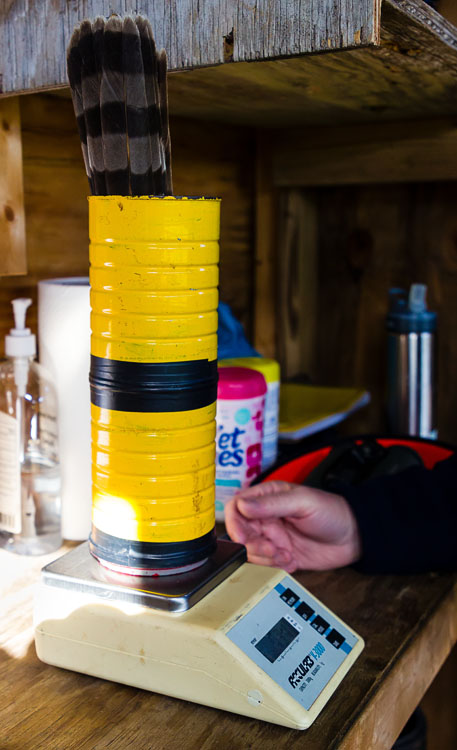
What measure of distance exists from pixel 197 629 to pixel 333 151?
1.09 m

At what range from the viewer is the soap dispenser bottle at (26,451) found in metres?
0.95

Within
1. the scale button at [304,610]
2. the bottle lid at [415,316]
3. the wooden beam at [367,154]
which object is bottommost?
the scale button at [304,610]

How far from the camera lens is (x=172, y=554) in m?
0.70

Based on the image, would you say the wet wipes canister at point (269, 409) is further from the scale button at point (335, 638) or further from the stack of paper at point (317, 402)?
the scale button at point (335, 638)

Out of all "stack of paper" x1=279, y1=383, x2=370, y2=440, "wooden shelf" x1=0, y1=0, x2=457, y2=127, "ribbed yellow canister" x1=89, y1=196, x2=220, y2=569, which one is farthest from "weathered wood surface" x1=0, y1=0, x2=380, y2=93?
"stack of paper" x1=279, y1=383, x2=370, y2=440

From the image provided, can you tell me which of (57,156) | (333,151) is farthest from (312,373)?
(57,156)

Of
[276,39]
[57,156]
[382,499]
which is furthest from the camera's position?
[57,156]

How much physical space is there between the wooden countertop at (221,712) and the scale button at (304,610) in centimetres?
6

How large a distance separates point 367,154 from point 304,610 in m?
0.98

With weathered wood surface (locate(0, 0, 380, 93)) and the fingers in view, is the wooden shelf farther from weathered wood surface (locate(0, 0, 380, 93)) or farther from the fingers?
the fingers

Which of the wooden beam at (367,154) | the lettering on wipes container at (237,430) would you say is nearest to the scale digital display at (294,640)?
the lettering on wipes container at (237,430)

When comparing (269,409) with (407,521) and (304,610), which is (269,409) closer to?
(407,521)

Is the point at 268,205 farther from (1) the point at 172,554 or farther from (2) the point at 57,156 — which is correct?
(1) the point at 172,554

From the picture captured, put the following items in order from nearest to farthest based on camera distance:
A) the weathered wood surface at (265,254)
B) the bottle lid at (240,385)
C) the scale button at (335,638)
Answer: the scale button at (335,638) < the bottle lid at (240,385) < the weathered wood surface at (265,254)
